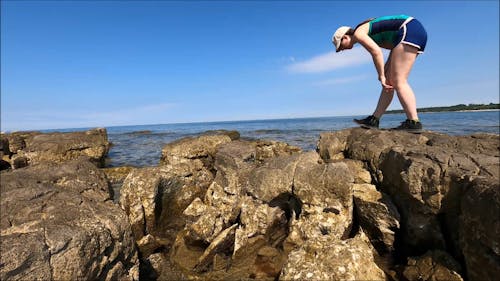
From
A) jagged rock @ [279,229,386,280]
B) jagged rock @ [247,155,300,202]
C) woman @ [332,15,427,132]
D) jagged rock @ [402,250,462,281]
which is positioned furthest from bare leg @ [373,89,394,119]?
Result: jagged rock @ [279,229,386,280]

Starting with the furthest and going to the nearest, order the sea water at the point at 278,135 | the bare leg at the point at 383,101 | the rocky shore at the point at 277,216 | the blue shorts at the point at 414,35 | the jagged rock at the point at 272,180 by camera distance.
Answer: the sea water at the point at 278,135 → the bare leg at the point at 383,101 → the jagged rock at the point at 272,180 → the blue shorts at the point at 414,35 → the rocky shore at the point at 277,216

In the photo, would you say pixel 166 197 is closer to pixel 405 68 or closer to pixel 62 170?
pixel 62 170

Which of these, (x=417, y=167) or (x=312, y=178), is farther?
(x=312, y=178)

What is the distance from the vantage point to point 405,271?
4.80 m

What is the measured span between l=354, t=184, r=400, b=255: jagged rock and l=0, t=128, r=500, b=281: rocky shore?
21mm

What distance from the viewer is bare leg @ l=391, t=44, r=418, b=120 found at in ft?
19.2

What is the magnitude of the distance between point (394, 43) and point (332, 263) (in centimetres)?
484

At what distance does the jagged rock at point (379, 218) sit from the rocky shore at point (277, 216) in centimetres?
2

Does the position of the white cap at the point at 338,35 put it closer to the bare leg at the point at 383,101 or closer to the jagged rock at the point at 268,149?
the bare leg at the point at 383,101

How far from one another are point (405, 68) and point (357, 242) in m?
3.79

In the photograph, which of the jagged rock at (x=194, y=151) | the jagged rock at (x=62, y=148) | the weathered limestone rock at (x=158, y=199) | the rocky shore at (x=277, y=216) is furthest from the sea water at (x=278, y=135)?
the rocky shore at (x=277, y=216)

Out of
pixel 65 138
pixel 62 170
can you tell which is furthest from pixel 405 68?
pixel 65 138

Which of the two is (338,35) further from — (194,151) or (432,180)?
(194,151)

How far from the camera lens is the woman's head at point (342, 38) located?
6.09 meters
